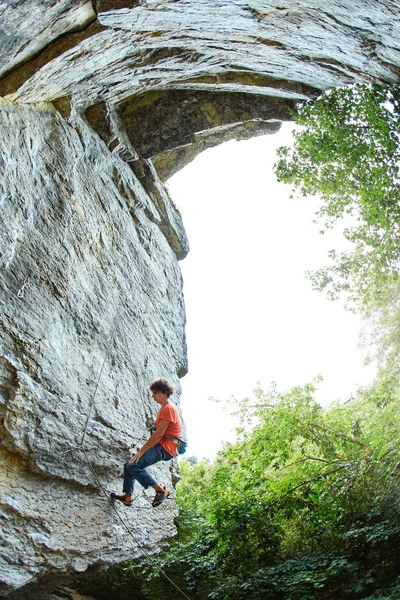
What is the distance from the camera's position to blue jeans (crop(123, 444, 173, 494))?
15.9 ft

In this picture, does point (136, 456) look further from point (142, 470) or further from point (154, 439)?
point (154, 439)

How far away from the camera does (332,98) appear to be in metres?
6.86

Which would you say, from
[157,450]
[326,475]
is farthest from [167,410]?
[326,475]

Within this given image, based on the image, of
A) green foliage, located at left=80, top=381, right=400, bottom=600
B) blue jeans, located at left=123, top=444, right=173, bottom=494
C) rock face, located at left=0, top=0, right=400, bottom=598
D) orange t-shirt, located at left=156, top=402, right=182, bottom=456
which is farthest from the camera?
green foliage, located at left=80, top=381, right=400, bottom=600

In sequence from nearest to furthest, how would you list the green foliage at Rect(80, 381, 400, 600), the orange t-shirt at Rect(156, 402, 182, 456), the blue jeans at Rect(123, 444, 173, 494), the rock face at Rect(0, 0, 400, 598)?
the rock face at Rect(0, 0, 400, 598)
the blue jeans at Rect(123, 444, 173, 494)
the orange t-shirt at Rect(156, 402, 182, 456)
the green foliage at Rect(80, 381, 400, 600)

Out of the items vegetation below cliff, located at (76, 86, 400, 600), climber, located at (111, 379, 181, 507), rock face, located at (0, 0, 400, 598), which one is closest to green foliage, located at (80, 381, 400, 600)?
vegetation below cliff, located at (76, 86, 400, 600)

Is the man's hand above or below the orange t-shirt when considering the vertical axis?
below

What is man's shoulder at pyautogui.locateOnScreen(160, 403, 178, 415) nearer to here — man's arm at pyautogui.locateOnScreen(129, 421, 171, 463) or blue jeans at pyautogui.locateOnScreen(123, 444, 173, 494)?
man's arm at pyautogui.locateOnScreen(129, 421, 171, 463)

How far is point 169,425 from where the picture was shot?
503cm

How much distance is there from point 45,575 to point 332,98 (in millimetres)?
7741

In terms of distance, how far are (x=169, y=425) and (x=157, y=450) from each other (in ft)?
1.11

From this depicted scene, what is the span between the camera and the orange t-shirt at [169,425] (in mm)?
4992

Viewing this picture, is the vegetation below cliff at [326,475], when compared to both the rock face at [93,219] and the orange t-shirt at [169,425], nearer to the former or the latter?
the rock face at [93,219]

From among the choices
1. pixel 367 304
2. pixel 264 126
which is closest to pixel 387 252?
pixel 367 304
